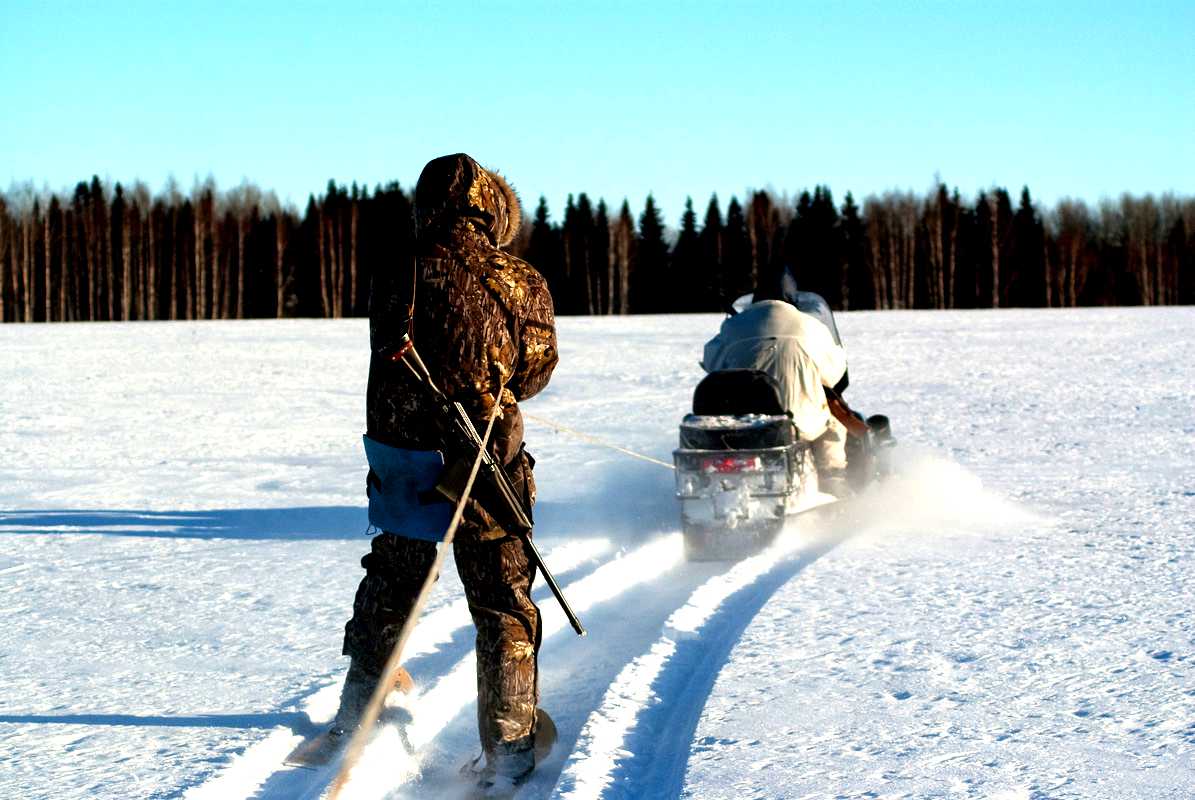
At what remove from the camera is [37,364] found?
22.0m

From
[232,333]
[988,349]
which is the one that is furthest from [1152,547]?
[232,333]

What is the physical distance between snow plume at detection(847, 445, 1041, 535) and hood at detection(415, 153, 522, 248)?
4.80 meters

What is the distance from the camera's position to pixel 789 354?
7902mm

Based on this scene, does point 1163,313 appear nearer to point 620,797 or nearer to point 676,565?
point 676,565

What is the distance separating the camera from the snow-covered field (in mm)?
3588

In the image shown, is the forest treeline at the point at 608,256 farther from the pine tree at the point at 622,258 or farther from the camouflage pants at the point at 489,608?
the camouflage pants at the point at 489,608

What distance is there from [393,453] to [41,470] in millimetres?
8563

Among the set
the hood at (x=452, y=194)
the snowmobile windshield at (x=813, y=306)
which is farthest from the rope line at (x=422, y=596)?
the snowmobile windshield at (x=813, y=306)

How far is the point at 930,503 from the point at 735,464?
226cm

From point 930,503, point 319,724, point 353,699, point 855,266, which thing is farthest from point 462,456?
point 855,266

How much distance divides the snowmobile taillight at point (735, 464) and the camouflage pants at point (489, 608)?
3.61 metres

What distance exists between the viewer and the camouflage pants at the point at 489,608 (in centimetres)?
358

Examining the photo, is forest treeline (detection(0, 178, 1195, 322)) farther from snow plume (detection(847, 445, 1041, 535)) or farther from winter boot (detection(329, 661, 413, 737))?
winter boot (detection(329, 661, 413, 737))

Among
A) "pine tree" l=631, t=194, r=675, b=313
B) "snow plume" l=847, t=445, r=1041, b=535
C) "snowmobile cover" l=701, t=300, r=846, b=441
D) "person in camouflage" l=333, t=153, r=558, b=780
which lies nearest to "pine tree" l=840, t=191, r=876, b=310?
"pine tree" l=631, t=194, r=675, b=313
